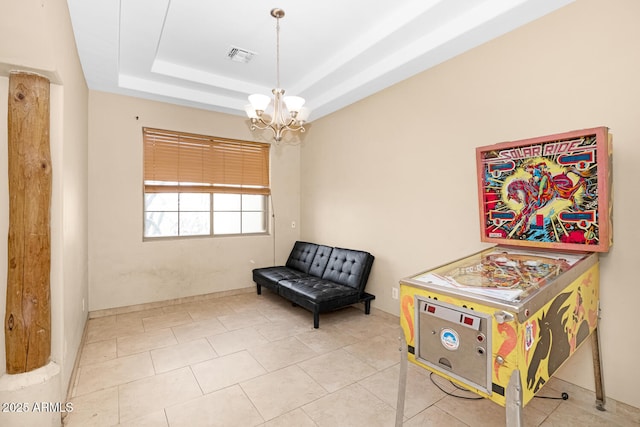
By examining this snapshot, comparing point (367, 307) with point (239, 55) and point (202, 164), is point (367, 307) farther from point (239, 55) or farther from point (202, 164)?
point (239, 55)

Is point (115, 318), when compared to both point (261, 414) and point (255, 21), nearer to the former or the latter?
point (261, 414)

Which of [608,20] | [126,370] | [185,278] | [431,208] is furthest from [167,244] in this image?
[608,20]

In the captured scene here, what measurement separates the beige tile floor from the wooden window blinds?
1853mm

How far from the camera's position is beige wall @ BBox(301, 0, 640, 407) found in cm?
196

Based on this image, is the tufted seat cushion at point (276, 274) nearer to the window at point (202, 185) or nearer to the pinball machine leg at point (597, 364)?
the window at point (202, 185)

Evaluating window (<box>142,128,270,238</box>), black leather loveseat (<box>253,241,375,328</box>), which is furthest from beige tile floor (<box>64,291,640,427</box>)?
window (<box>142,128,270,238</box>)

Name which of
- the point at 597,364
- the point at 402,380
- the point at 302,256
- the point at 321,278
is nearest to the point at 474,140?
the point at 597,364

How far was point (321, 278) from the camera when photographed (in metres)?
4.17

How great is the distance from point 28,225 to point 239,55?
8.75 feet

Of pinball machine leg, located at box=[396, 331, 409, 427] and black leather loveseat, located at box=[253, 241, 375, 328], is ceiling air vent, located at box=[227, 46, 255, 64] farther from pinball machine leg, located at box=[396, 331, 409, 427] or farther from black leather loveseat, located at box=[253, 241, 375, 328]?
pinball machine leg, located at box=[396, 331, 409, 427]

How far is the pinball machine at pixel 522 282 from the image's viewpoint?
1254mm

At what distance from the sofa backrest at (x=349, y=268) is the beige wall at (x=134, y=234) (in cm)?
147

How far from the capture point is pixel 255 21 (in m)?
2.80

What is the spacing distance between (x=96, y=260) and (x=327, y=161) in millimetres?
3298
